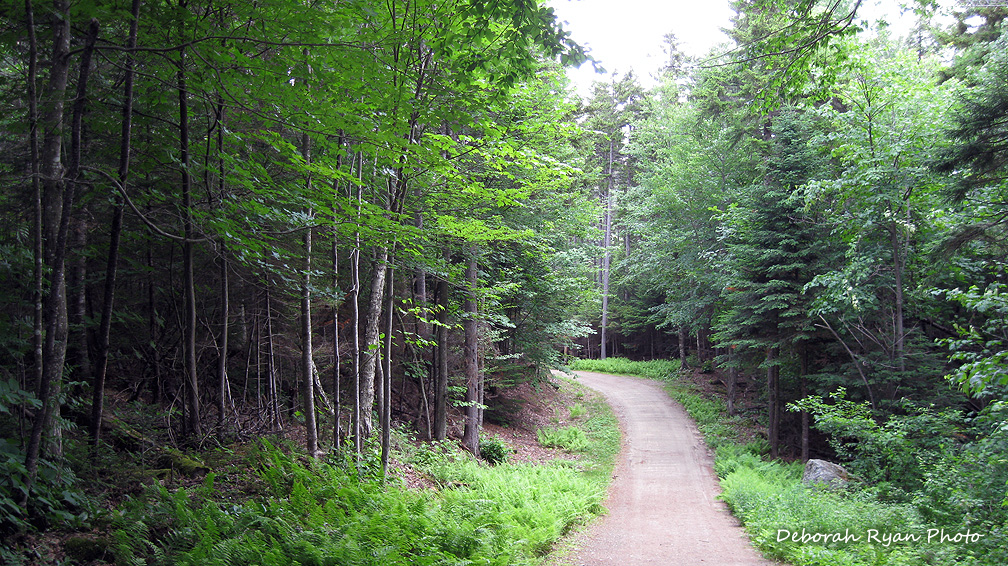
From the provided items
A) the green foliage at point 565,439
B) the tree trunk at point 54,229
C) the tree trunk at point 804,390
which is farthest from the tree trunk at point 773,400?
the tree trunk at point 54,229

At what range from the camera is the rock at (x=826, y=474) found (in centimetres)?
1098

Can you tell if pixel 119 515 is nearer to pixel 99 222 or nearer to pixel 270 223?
pixel 270 223

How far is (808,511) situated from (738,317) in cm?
810

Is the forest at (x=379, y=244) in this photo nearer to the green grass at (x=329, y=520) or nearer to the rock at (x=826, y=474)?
the green grass at (x=329, y=520)

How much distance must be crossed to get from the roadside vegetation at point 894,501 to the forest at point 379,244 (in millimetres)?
91

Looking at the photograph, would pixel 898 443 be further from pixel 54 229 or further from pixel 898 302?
pixel 54 229

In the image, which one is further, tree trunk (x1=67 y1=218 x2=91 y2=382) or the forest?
tree trunk (x1=67 y1=218 x2=91 y2=382)

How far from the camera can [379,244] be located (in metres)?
6.50

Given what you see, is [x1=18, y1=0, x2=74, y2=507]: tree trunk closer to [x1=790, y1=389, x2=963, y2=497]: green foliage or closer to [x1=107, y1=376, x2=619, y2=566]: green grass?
[x1=107, y1=376, x2=619, y2=566]: green grass

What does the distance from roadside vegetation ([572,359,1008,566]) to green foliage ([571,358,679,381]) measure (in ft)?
59.0

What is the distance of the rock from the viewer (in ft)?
36.0

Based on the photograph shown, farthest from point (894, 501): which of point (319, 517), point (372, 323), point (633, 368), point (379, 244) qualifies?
point (633, 368)

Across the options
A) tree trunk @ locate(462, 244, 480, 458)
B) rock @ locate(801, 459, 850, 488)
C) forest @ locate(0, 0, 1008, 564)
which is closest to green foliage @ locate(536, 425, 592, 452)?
forest @ locate(0, 0, 1008, 564)

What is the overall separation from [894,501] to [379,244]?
10.4m
